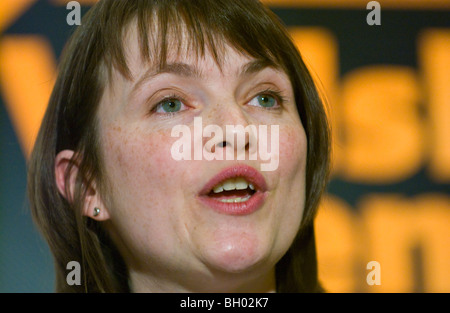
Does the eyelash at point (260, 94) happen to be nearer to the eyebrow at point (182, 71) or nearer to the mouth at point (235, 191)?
the eyebrow at point (182, 71)

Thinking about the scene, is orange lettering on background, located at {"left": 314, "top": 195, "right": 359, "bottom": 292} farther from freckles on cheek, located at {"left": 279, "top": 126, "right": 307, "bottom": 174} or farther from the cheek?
the cheek

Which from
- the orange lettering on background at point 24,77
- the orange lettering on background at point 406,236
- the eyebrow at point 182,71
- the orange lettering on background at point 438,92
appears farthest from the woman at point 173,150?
the orange lettering on background at point 438,92

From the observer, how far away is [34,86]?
191cm

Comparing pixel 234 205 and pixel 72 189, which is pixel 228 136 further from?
pixel 72 189

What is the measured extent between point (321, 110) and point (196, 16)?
0.37 meters

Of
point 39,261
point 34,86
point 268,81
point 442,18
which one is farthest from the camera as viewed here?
point 442,18

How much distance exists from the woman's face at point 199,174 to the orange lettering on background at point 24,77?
87 cm

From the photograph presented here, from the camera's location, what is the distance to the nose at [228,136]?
39.3 inches

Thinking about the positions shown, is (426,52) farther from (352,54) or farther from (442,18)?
(352,54)

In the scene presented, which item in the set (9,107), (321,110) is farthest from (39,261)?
(321,110)

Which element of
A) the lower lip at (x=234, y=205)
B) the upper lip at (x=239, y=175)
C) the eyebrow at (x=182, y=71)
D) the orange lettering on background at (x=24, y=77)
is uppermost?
the orange lettering on background at (x=24, y=77)

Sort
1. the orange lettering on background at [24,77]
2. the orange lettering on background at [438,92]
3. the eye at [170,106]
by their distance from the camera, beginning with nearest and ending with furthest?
the eye at [170,106] < the orange lettering on background at [24,77] < the orange lettering on background at [438,92]

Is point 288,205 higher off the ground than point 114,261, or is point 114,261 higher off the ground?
point 288,205

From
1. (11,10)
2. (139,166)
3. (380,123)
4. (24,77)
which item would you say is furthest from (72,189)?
(380,123)
